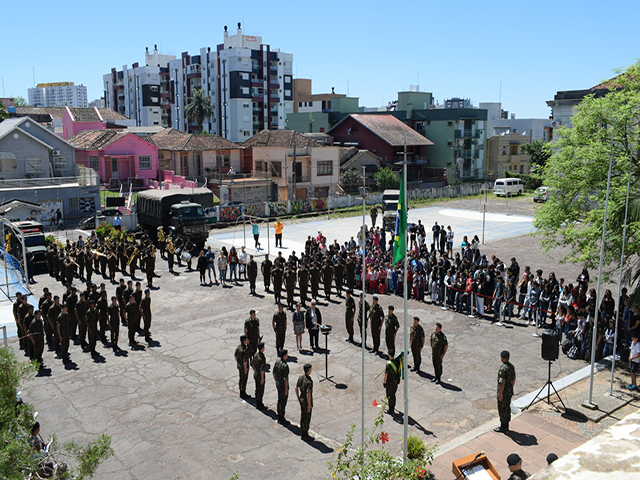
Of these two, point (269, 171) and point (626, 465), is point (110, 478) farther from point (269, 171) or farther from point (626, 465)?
point (269, 171)

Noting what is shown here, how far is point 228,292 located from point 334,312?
5.03 m

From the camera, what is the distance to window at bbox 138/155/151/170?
5294 centimetres

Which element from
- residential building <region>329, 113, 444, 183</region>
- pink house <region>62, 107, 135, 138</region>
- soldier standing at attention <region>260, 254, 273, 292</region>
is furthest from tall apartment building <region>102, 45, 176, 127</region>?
soldier standing at attention <region>260, 254, 273, 292</region>

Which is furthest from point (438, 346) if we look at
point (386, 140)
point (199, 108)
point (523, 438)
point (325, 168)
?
point (199, 108)

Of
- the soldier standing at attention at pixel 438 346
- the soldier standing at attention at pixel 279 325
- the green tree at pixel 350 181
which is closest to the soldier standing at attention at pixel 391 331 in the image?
the soldier standing at attention at pixel 438 346

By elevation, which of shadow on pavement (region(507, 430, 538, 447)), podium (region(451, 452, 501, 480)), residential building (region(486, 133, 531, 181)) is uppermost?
residential building (region(486, 133, 531, 181))

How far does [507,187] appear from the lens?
5384 cm

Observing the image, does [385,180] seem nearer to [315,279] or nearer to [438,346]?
[315,279]

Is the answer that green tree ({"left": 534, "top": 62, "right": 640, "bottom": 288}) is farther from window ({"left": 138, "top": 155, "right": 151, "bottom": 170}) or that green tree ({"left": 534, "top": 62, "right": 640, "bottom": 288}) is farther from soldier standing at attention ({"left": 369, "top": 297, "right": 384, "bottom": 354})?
window ({"left": 138, "top": 155, "right": 151, "bottom": 170})

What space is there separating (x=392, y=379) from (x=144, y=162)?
153ft

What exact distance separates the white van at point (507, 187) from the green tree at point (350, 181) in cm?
1348

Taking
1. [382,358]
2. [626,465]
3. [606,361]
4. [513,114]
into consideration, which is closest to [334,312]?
[382,358]

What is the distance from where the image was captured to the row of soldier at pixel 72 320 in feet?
49.5

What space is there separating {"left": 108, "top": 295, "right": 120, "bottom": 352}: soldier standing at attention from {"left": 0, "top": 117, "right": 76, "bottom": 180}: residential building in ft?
101
